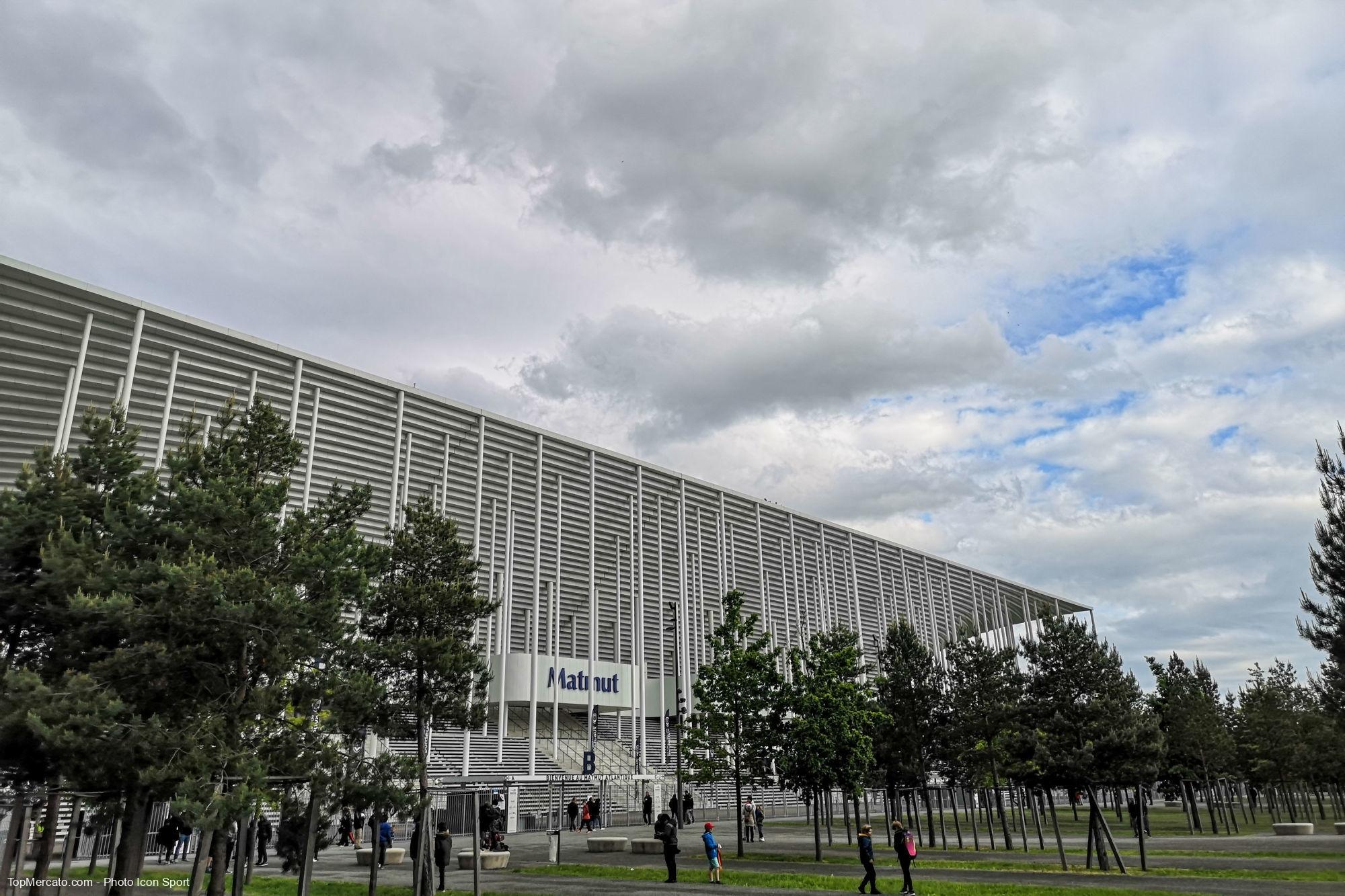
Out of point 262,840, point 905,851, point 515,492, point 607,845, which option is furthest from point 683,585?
point 905,851

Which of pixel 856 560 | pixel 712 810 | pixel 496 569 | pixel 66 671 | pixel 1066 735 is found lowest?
pixel 712 810

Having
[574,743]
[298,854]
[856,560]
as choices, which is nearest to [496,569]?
[574,743]

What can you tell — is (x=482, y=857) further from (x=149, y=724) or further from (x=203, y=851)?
(x=149, y=724)

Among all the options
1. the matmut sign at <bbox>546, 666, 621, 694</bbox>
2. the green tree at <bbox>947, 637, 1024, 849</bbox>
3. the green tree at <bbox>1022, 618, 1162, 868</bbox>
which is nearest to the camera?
the green tree at <bbox>1022, 618, 1162, 868</bbox>

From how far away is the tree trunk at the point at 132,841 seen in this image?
15.3 meters

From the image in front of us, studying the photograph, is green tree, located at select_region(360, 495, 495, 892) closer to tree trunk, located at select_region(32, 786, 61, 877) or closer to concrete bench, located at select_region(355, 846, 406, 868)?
tree trunk, located at select_region(32, 786, 61, 877)

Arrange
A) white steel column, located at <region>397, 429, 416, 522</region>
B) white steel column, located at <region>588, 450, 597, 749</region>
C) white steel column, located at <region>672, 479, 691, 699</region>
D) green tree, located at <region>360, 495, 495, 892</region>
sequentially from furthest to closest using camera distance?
1. white steel column, located at <region>672, 479, 691, 699</region>
2. white steel column, located at <region>588, 450, 597, 749</region>
3. white steel column, located at <region>397, 429, 416, 522</region>
4. green tree, located at <region>360, 495, 495, 892</region>

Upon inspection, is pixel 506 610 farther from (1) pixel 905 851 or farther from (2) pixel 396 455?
(1) pixel 905 851

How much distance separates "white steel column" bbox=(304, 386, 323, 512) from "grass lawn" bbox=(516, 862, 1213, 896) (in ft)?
72.3

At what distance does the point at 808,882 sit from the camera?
18594mm

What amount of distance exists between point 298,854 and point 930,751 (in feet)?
66.4

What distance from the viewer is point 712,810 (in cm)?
4831

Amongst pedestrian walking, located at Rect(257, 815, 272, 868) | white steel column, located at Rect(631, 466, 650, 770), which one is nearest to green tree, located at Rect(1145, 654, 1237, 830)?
white steel column, located at Rect(631, 466, 650, 770)

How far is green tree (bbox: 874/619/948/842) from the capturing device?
95.6 feet
